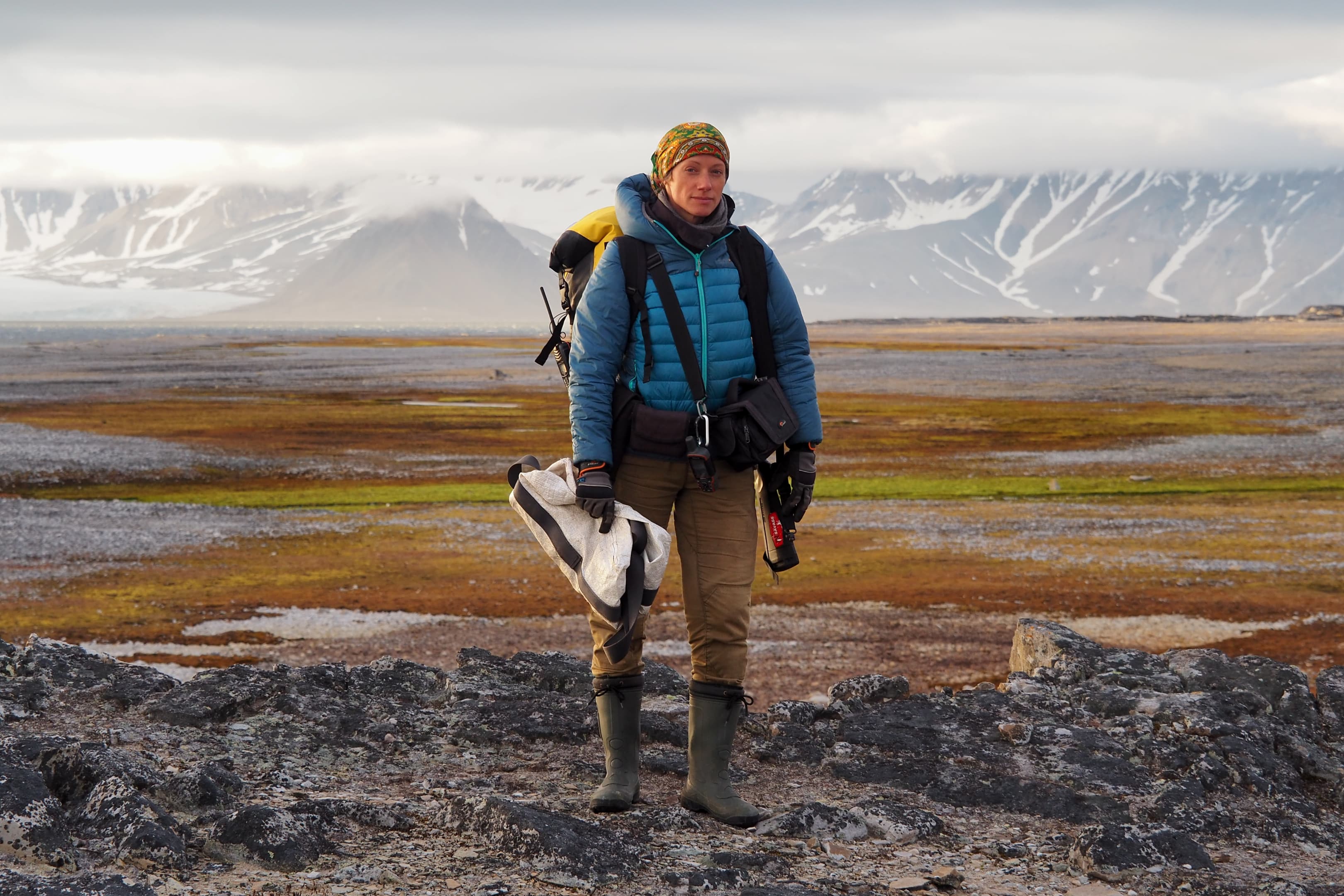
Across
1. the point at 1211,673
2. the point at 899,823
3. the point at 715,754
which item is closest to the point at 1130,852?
the point at 899,823

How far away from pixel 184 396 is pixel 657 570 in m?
51.5

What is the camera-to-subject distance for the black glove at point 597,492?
5.03 m

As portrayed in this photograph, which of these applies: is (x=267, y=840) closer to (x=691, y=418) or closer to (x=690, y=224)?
(x=691, y=418)

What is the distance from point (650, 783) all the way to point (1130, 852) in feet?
7.04

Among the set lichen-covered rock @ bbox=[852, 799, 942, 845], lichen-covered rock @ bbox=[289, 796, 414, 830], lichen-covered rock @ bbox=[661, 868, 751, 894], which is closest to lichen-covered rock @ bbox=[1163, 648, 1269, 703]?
lichen-covered rock @ bbox=[852, 799, 942, 845]

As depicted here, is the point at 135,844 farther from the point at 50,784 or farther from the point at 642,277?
the point at 642,277

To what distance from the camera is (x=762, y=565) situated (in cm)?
1703

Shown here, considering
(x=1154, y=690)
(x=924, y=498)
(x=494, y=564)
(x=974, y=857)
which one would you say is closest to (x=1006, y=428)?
(x=924, y=498)

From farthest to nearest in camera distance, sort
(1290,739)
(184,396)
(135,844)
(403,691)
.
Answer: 1. (184,396)
2. (403,691)
3. (1290,739)
4. (135,844)

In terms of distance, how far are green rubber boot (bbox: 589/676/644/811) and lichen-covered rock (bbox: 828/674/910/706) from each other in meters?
2.35

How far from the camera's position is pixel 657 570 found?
5.14m

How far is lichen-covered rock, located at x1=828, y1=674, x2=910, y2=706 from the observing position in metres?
7.56

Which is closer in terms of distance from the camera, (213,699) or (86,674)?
(213,699)

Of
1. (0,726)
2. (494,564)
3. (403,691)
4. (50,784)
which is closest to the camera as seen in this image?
(50,784)
